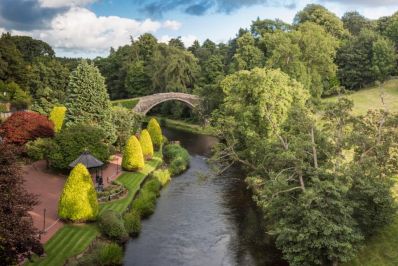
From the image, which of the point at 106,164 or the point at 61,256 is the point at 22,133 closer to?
the point at 106,164

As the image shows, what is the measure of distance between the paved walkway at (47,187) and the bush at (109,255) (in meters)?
3.85

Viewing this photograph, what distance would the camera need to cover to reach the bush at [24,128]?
42.5 m

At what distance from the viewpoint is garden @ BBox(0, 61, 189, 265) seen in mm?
23844

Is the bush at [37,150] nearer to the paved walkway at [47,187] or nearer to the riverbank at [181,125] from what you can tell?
the paved walkway at [47,187]

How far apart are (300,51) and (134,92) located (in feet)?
153

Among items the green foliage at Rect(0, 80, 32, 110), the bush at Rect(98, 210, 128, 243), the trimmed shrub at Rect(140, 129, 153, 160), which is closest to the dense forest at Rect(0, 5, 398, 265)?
the green foliage at Rect(0, 80, 32, 110)

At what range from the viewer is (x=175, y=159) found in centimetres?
4997

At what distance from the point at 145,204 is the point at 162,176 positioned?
Result: 29.9ft

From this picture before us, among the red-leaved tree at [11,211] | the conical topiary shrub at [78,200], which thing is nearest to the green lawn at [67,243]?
the conical topiary shrub at [78,200]

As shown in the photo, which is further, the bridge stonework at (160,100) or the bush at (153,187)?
the bridge stonework at (160,100)

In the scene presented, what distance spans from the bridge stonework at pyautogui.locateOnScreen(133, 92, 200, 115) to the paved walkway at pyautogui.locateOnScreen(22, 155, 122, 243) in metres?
28.9

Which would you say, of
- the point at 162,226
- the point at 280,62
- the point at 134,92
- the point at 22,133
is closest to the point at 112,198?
the point at 162,226

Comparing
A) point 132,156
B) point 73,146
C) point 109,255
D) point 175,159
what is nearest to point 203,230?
point 109,255

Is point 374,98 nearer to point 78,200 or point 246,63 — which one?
point 246,63
